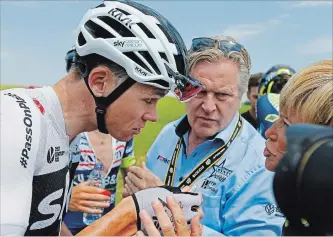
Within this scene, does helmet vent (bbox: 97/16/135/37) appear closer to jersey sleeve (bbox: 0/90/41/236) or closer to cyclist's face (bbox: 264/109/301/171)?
jersey sleeve (bbox: 0/90/41/236)

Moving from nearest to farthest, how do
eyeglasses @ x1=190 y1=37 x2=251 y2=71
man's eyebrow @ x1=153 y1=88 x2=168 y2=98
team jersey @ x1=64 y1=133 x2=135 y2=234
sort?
man's eyebrow @ x1=153 y1=88 x2=168 y2=98, eyeglasses @ x1=190 y1=37 x2=251 y2=71, team jersey @ x1=64 y1=133 x2=135 y2=234

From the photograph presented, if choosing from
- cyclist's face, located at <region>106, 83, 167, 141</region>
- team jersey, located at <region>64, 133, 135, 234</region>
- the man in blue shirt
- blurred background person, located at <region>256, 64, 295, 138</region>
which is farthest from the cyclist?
team jersey, located at <region>64, 133, 135, 234</region>

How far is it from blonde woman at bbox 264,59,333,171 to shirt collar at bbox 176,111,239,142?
2.81 feet

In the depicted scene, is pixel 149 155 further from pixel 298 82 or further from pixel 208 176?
pixel 298 82

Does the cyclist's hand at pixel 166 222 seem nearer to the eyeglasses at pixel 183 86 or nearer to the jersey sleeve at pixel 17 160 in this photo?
the jersey sleeve at pixel 17 160

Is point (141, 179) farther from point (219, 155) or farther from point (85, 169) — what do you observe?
point (85, 169)

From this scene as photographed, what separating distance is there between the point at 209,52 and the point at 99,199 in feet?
5.04

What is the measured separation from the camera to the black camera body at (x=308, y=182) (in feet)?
3.57

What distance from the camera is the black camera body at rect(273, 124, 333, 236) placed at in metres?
1.09

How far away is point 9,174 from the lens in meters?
2.11

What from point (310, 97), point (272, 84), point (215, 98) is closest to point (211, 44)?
point (215, 98)

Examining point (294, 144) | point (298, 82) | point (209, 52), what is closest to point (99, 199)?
point (209, 52)

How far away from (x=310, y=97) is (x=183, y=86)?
87 centimetres

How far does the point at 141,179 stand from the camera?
323cm
